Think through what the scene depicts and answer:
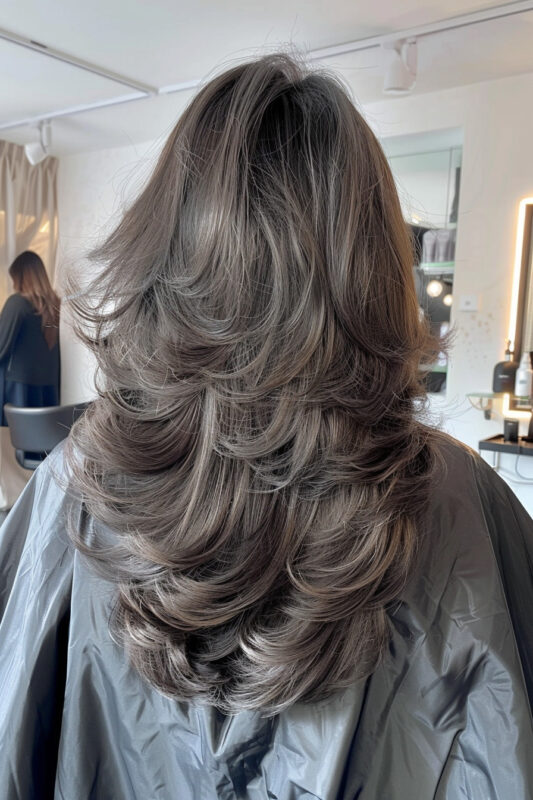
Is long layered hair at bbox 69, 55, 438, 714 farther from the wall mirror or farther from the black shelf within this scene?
the wall mirror

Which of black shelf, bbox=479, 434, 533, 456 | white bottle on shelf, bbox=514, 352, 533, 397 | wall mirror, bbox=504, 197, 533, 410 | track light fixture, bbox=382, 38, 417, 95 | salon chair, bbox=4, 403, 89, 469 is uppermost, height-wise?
track light fixture, bbox=382, 38, 417, 95

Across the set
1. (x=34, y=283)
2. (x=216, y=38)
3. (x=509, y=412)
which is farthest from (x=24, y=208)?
(x=509, y=412)

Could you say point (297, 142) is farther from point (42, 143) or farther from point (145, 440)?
point (42, 143)

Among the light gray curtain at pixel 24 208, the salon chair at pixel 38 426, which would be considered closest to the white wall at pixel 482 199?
the salon chair at pixel 38 426

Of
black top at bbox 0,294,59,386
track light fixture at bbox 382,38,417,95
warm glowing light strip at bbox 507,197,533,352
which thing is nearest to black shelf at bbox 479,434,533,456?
warm glowing light strip at bbox 507,197,533,352

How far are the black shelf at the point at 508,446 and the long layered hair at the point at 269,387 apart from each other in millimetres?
1981

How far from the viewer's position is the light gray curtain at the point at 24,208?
376 cm

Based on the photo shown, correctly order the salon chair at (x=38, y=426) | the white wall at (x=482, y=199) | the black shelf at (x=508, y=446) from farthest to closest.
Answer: the salon chair at (x=38, y=426) < the white wall at (x=482, y=199) < the black shelf at (x=508, y=446)

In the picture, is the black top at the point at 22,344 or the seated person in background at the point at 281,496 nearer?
the seated person in background at the point at 281,496

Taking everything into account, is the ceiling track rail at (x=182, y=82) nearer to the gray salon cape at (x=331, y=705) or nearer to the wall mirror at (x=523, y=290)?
the wall mirror at (x=523, y=290)

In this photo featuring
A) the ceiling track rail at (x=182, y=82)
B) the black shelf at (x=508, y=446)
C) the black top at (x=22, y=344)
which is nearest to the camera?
the ceiling track rail at (x=182, y=82)

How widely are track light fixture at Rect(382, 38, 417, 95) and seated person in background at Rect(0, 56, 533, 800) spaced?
186 centimetres

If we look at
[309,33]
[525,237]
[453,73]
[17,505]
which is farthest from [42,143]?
[17,505]

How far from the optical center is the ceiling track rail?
1907 mm
